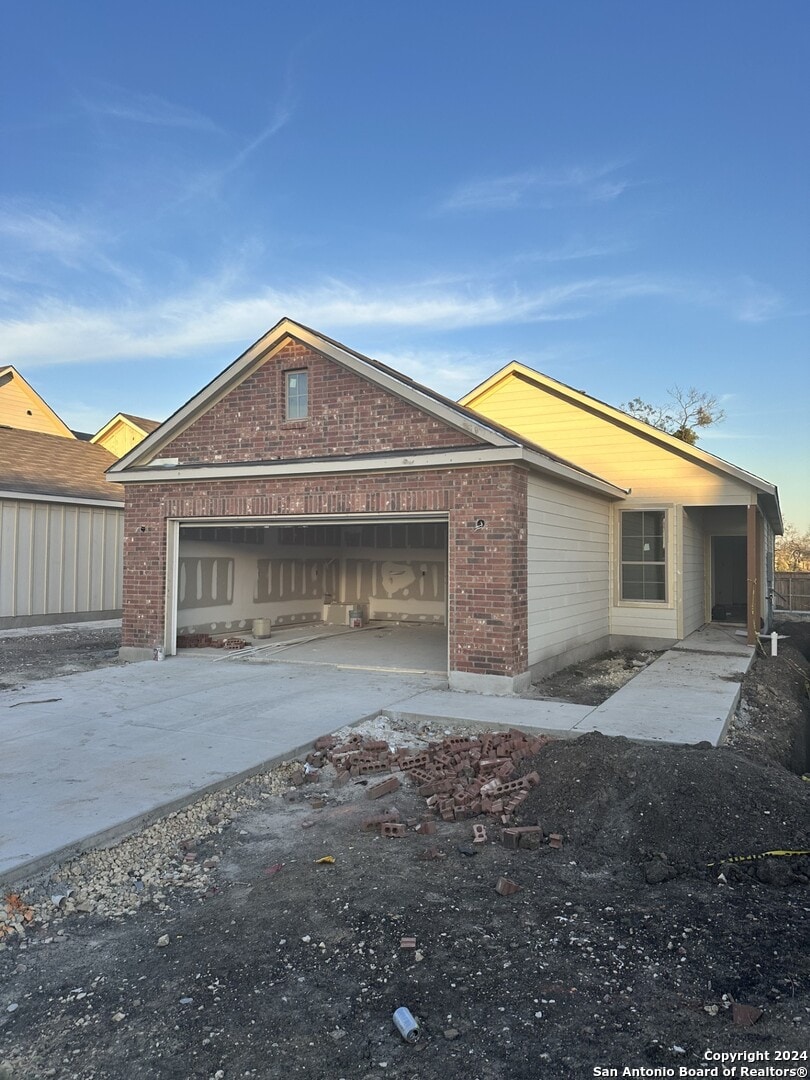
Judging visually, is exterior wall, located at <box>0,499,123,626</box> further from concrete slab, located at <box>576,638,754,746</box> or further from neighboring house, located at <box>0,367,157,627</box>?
concrete slab, located at <box>576,638,754,746</box>

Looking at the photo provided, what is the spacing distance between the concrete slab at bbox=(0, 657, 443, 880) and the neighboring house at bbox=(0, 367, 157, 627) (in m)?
7.10

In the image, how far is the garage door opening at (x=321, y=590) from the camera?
13.0m

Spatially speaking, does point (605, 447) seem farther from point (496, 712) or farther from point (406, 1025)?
point (406, 1025)

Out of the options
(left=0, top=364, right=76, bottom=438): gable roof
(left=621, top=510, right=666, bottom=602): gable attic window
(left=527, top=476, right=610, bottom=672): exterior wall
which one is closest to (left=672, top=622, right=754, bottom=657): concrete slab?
(left=621, top=510, right=666, bottom=602): gable attic window

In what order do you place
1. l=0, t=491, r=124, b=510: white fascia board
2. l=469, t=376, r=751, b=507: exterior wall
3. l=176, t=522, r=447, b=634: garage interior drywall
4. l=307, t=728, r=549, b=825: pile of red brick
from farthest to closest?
l=0, t=491, r=124, b=510: white fascia board
l=176, t=522, r=447, b=634: garage interior drywall
l=469, t=376, r=751, b=507: exterior wall
l=307, t=728, r=549, b=825: pile of red brick

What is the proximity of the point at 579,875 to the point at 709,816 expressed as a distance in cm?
101

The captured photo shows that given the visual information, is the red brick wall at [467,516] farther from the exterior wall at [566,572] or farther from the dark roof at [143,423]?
the dark roof at [143,423]

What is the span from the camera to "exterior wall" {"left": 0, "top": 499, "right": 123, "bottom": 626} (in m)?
16.3

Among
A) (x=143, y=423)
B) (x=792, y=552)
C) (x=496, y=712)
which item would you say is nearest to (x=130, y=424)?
(x=143, y=423)

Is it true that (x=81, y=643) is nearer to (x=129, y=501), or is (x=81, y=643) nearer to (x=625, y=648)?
(x=129, y=501)

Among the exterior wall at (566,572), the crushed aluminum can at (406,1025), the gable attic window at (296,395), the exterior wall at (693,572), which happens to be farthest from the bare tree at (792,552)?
the crushed aluminum can at (406,1025)

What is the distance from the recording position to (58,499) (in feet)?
55.8

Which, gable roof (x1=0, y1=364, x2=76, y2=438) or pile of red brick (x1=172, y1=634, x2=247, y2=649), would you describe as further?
gable roof (x1=0, y1=364, x2=76, y2=438)

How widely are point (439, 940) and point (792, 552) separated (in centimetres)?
4634
